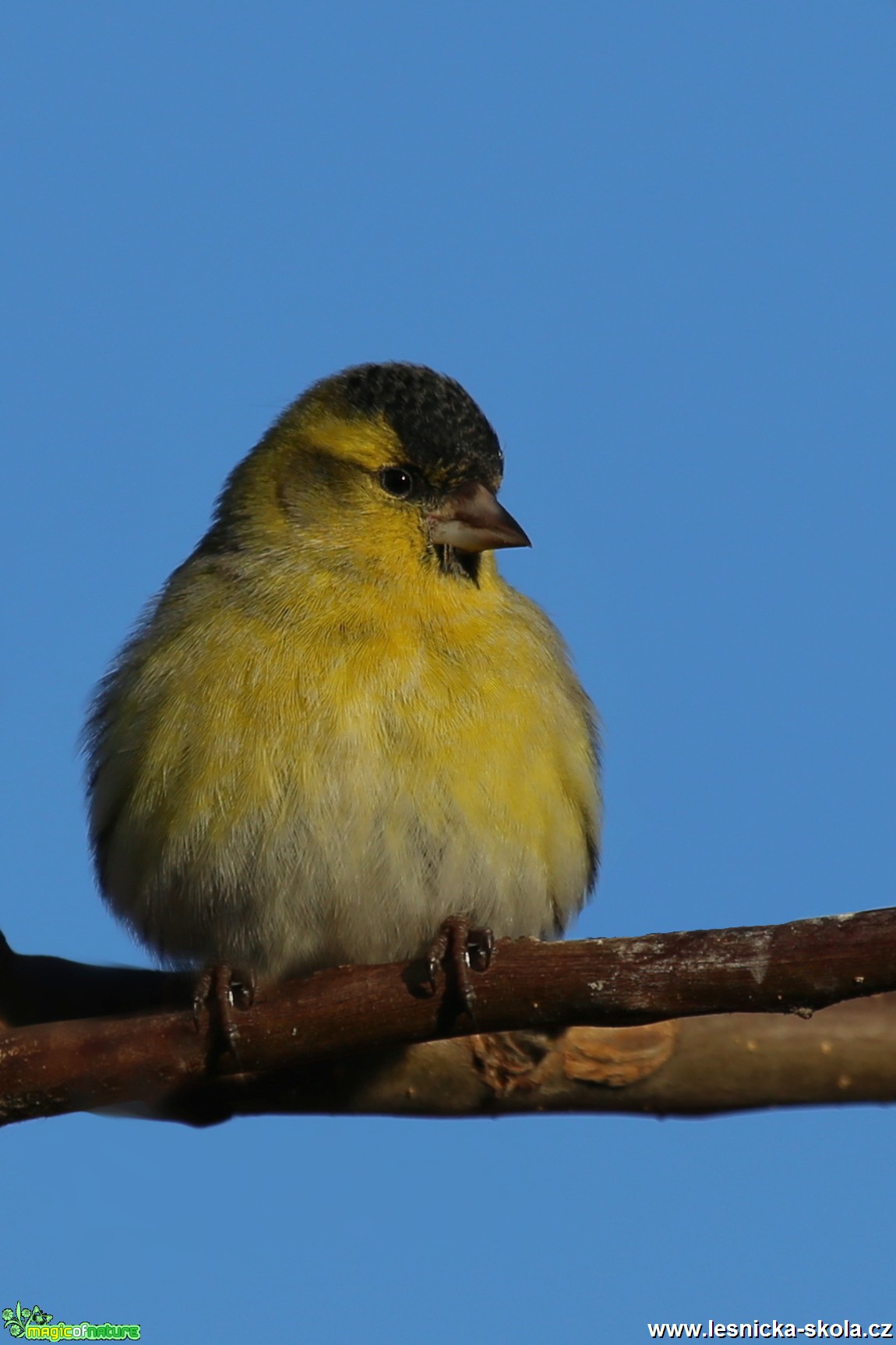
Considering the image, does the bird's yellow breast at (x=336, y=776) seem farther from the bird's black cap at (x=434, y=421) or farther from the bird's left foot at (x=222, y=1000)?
the bird's black cap at (x=434, y=421)

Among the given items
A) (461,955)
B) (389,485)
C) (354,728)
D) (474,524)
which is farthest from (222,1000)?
(389,485)

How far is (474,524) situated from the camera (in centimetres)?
582

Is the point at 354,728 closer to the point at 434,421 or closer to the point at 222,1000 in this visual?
the point at 222,1000

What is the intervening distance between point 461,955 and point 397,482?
2.07 m

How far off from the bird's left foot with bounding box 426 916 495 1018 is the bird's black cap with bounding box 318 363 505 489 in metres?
1.76

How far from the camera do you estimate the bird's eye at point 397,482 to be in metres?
6.00

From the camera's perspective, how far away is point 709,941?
3965 mm

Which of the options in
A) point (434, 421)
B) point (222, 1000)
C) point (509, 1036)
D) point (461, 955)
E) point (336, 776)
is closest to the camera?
point (461, 955)

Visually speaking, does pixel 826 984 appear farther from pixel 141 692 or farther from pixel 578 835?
pixel 141 692

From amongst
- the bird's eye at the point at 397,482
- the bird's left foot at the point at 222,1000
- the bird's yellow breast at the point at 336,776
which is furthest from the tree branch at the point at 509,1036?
the bird's eye at the point at 397,482

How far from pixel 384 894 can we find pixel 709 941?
1594mm

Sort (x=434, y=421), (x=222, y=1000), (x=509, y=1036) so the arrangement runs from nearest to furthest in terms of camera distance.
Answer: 1. (x=222, y=1000)
2. (x=509, y=1036)
3. (x=434, y=421)

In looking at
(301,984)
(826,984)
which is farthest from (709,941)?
(301,984)

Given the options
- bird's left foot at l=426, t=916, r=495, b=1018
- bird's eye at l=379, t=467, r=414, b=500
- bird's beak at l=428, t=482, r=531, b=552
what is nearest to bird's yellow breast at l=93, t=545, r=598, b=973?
bird's beak at l=428, t=482, r=531, b=552
